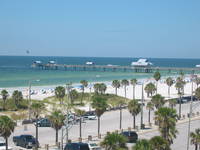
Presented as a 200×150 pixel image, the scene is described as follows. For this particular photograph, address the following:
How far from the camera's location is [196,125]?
52688 mm

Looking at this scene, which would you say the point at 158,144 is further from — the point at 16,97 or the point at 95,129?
the point at 16,97

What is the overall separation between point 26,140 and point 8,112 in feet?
72.1

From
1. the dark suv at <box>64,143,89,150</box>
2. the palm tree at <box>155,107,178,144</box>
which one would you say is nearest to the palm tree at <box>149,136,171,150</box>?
the palm tree at <box>155,107,178,144</box>

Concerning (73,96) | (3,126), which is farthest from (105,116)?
(3,126)

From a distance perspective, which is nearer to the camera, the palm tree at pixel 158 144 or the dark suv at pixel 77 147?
the palm tree at pixel 158 144

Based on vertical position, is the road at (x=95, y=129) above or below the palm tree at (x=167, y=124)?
below

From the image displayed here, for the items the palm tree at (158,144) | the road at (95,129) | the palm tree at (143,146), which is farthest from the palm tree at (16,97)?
the palm tree at (143,146)

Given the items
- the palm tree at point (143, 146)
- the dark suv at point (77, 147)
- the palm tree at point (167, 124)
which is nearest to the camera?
the palm tree at point (143, 146)

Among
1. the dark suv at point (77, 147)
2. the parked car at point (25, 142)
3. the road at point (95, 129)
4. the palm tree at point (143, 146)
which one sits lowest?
the road at point (95, 129)

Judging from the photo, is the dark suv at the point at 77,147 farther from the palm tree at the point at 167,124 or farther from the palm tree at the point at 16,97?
the palm tree at the point at 16,97

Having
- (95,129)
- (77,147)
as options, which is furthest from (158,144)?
(95,129)

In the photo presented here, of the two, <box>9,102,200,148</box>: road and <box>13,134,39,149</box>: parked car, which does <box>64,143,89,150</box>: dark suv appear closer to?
<box>13,134,39,149</box>: parked car

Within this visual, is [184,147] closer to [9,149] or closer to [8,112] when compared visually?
[9,149]

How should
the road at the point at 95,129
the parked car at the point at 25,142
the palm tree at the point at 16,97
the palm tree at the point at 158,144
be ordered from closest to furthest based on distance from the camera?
the palm tree at the point at 158,144 → the parked car at the point at 25,142 → the road at the point at 95,129 → the palm tree at the point at 16,97
